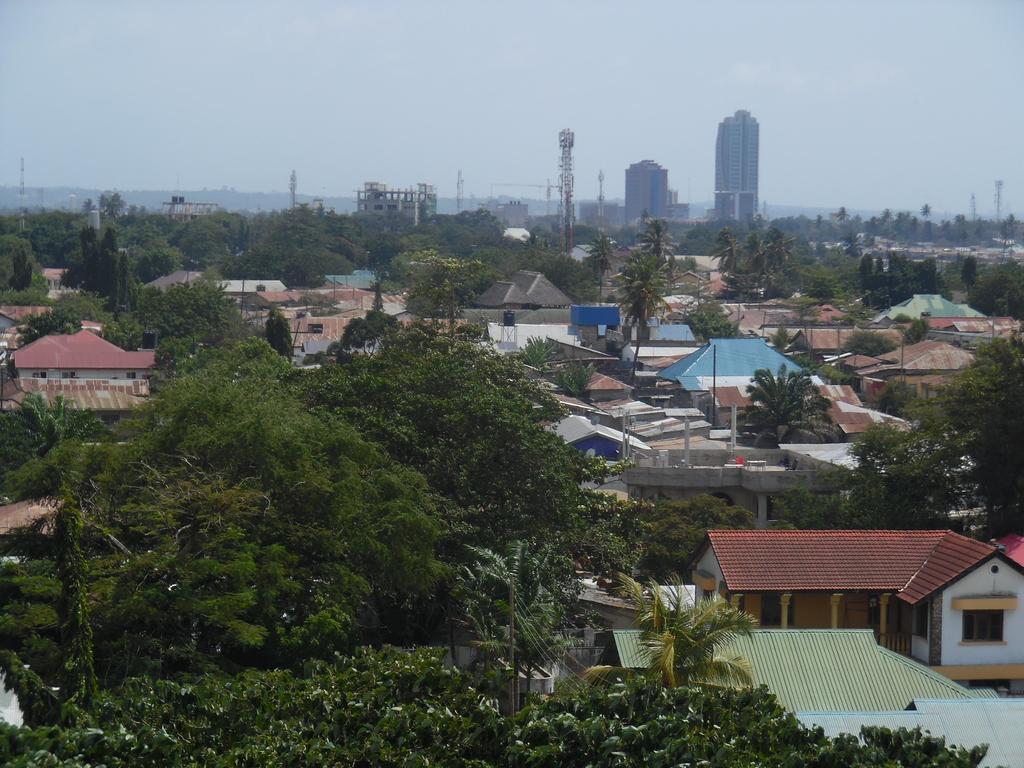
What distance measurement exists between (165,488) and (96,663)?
9.34ft

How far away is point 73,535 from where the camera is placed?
12.8m

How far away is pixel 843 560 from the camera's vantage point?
1720cm

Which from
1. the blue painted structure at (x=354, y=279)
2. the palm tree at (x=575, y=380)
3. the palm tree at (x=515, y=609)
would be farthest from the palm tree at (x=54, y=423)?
the blue painted structure at (x=354, y=279)

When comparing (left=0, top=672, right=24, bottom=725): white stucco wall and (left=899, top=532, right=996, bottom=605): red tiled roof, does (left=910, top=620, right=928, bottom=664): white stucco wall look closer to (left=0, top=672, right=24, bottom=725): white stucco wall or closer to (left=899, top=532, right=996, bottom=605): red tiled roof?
(left=899, top=532, right=996, bottom=605): red tiled roof

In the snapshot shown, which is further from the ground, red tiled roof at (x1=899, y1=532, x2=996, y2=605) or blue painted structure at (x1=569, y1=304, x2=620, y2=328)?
blue painted structure at (x1=569, y1=304, x2=620, y2=328)

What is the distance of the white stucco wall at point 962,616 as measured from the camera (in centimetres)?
1652

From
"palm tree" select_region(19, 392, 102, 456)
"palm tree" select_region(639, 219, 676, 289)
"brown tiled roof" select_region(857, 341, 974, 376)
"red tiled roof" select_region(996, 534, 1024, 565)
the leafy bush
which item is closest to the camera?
the leafy bush

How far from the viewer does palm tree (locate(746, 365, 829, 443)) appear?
3616 centimetres

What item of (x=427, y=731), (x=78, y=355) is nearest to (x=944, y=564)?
(x=427, y=731)

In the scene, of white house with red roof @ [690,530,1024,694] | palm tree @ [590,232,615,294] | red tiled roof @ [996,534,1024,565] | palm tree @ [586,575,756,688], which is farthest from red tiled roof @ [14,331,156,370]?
palm tree @ [590,232,615,294]

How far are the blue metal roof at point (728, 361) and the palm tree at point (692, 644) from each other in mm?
32059

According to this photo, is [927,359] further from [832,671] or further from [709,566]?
[832,671]

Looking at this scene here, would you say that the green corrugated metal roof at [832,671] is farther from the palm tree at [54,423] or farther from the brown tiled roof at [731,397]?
the brown tiled roof at [731,397]

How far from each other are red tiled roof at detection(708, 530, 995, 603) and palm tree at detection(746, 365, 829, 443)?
18680 millimetres
